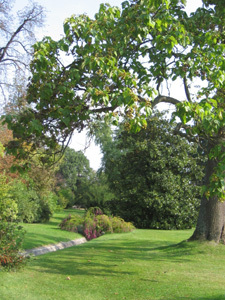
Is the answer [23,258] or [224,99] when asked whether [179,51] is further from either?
[23,258]

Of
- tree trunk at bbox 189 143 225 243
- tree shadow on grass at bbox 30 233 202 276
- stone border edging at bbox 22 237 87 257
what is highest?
tree trunk at bbox 189 143 225 243

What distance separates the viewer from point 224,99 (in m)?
10.3

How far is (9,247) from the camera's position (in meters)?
8.38

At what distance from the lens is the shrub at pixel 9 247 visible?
27.1 ft

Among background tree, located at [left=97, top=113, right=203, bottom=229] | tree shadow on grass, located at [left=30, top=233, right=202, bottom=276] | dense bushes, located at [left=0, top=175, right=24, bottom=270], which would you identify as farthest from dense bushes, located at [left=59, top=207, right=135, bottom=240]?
dense bushes, located at [left=0, top=175, right=24, bottom=270]

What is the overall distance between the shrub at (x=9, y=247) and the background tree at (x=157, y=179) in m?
16.3

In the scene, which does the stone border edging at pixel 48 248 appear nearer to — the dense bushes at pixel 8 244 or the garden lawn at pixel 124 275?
the garden lawn at pixel 124 275

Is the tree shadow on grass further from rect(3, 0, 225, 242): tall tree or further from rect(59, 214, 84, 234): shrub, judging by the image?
rect(59, 214, 84, 234): shrub

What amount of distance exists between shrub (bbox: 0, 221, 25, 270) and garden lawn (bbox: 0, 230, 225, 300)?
30 centimetres

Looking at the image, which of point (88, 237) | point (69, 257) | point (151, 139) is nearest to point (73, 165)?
point (151, 139)

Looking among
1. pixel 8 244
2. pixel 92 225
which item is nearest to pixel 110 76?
pixel 8 244

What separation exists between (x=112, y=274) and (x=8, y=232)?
2915 mm

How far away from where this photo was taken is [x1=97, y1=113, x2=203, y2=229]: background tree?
24.7 meters

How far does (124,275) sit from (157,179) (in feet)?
52.7
